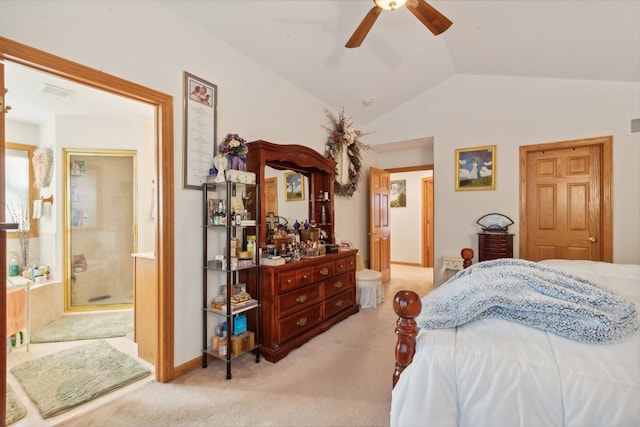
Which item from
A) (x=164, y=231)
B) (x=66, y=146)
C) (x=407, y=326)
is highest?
(x=66, y=146)

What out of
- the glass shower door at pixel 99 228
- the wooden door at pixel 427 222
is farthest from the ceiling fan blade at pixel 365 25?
the wooden door at pixel 427 222

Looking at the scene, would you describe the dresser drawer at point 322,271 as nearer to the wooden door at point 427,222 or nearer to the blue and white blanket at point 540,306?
the blue and white blanket at point 540,306

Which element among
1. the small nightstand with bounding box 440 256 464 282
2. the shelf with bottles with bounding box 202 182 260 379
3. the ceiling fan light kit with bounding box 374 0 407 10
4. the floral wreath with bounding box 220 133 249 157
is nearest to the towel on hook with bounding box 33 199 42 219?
the shelf with bottles with bounding box 202 182 260 379

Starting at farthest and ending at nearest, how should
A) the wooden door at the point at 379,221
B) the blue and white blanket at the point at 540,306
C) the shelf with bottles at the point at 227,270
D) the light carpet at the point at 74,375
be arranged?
the wooden door at the point at 379,221 < the shelf with bottles at the point at 227,270 < the light carpet at the point at 74,375 < the blue and white blanket at the point at 540,306

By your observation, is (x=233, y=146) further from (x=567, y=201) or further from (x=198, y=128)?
(x=567, y=201)

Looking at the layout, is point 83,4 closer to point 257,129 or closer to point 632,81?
point 257,129

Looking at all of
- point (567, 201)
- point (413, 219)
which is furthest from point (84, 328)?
point (413, 219)

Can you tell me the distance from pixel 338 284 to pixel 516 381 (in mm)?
2355

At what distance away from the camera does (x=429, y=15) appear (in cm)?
195

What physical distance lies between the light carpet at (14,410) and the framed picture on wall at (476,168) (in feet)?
16.3

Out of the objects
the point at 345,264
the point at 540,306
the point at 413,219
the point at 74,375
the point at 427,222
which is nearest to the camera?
the point at 540,306

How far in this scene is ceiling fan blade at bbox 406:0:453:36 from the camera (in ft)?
6.04

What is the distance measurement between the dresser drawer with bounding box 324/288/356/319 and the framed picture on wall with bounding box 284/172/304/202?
1180 mm

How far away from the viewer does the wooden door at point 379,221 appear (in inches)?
188
